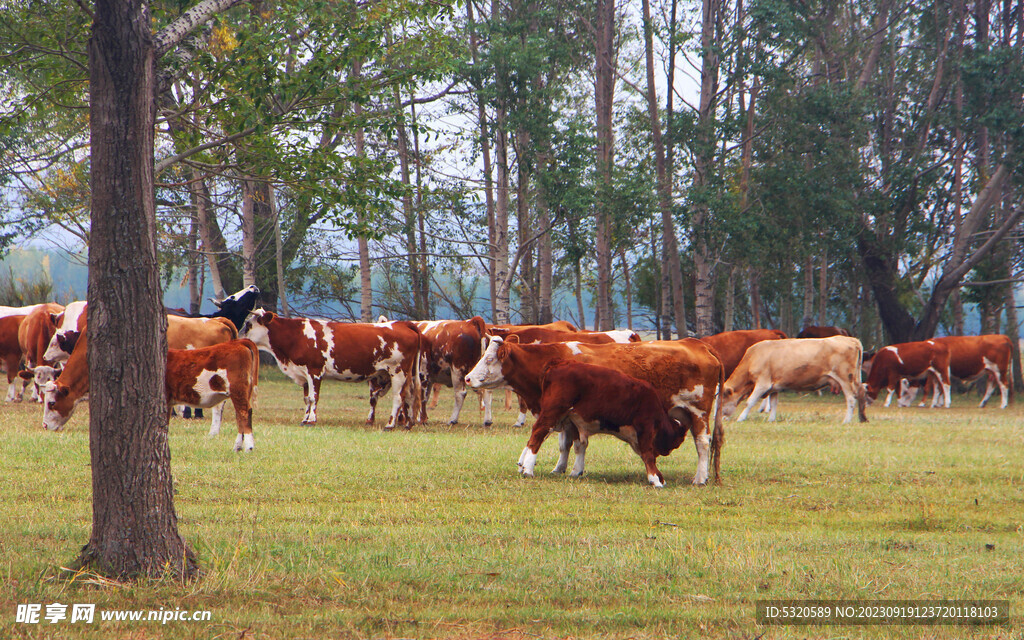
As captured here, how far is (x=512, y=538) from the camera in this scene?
6551mm

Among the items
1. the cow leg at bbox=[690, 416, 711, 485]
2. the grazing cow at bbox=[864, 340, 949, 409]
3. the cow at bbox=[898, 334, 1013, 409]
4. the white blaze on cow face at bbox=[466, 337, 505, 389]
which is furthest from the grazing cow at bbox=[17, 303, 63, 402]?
the cow at bbox=[898, 334, 1013, 409]

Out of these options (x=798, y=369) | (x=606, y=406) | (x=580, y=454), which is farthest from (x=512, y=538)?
(x=798, y=369)

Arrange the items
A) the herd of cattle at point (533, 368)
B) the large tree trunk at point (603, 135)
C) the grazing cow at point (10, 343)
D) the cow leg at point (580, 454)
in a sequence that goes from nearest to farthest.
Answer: the herd of cattle at point (533, 368), the cow leg at point (580, 454), the grazing cow at point (10, 343), the large tree trunk at point (603, 135)

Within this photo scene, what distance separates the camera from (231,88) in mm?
11148

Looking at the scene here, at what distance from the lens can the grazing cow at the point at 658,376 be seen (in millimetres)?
9688

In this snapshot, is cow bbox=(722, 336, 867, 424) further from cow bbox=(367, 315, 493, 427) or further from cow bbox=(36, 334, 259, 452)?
cow bbox=(36, 334, 259, 452)

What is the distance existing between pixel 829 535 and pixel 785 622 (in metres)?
2.46

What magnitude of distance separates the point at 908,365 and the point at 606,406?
18.5m

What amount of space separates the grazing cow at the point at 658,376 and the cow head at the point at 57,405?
563 centimetres

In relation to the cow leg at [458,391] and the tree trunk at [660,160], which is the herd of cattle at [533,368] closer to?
the cow leg at [458,391]

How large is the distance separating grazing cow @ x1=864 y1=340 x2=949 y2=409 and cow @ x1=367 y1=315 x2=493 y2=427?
1305 cm

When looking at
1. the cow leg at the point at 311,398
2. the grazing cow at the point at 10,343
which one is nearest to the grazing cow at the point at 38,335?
the grazing cow at the point at 10,343

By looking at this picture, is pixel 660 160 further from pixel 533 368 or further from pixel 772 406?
pixel 533 368

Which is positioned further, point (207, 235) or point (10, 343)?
point (207, 235)
